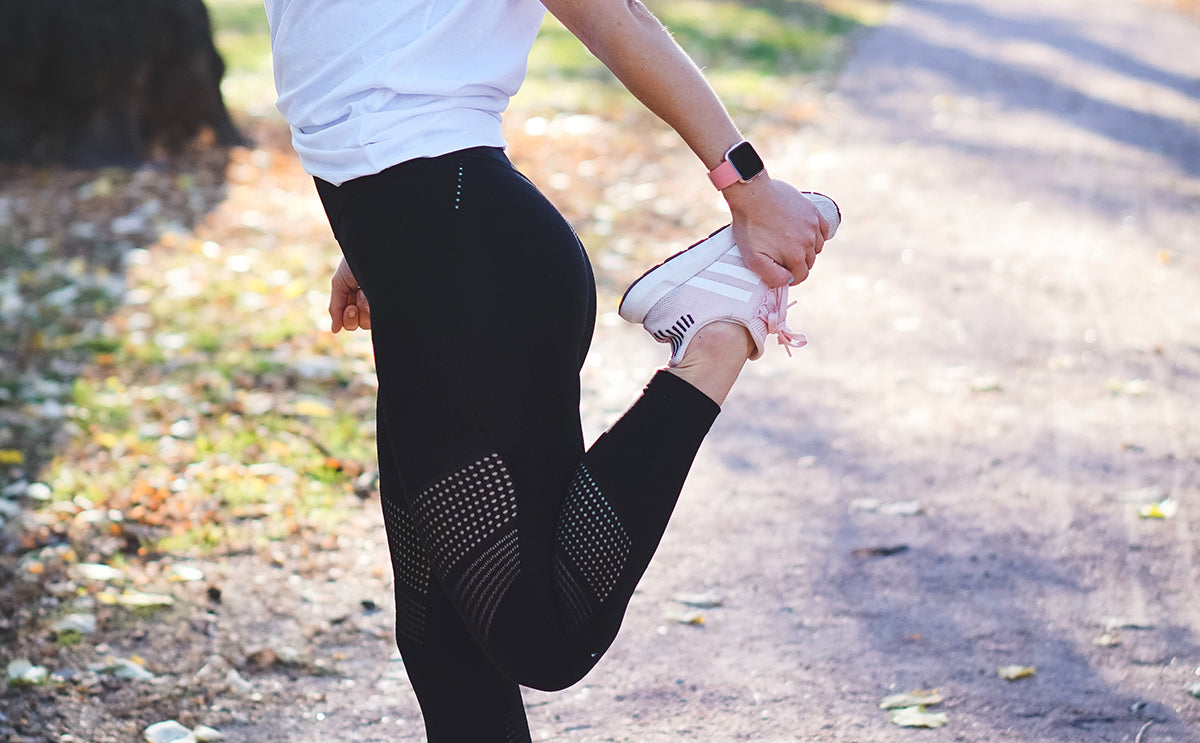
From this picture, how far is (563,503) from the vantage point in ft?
5.74

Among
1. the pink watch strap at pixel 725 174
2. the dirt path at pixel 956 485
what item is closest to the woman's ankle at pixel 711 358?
the pink watch strap at pixel 725 174

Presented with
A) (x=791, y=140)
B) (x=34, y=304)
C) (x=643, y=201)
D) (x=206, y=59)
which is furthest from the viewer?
(x=791, y=140)

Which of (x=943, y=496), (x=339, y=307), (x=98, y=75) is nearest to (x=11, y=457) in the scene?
(x=339, y=307)

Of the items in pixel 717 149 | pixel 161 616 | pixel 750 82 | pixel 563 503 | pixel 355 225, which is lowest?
pixel 750 82

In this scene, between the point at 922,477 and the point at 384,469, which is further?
the point at 922,477

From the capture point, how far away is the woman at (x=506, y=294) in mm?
1665

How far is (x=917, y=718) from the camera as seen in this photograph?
101 inches

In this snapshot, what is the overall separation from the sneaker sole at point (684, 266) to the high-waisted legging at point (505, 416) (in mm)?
76

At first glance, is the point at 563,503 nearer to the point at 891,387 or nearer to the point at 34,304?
the point at 891,387

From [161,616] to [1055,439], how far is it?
286 centimetres

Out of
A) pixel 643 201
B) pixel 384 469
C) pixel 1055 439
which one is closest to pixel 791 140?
pixel 643 201

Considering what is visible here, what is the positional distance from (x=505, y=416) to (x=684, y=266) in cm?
36

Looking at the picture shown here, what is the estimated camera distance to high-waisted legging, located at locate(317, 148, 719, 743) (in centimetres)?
167

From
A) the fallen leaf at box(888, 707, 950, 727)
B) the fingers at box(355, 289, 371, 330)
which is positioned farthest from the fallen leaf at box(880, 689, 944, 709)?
the fingers at box(355, 289, 371, 330)
